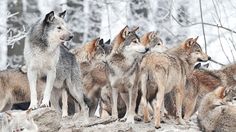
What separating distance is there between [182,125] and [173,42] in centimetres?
1247

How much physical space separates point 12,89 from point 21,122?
275 cm

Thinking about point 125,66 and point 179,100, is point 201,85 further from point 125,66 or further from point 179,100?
point 125,66

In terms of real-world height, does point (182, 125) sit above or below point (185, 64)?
below

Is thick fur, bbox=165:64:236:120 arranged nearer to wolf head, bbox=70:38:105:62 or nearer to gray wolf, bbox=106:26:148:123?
gray wolf, bbox=106:26:148:123

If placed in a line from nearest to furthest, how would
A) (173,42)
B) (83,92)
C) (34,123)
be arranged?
(34,123), (83,92), (173,42)

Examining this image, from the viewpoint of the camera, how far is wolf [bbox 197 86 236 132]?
30.7 feet

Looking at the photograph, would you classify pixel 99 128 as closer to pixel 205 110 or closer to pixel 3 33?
pixel 205 110

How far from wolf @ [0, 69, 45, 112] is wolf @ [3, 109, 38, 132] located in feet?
7.71

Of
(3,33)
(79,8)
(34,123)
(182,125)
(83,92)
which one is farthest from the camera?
(79,8)

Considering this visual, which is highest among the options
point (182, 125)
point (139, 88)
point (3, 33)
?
point (3, 33)

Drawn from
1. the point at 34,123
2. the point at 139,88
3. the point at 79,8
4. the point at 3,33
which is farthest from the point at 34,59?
the point at 79,8

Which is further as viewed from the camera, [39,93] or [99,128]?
[39,93]

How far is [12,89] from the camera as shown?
33.9 ft

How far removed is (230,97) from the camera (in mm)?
10289
